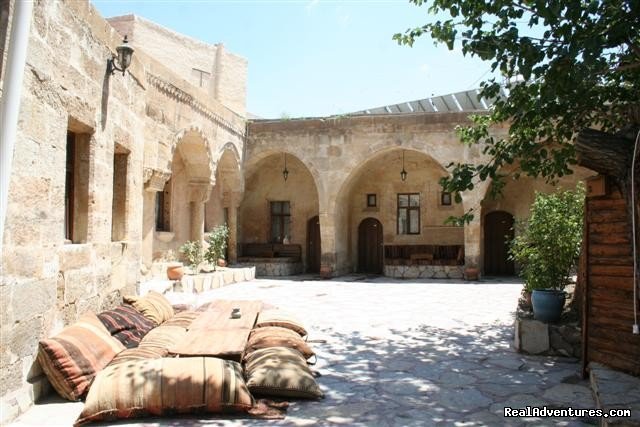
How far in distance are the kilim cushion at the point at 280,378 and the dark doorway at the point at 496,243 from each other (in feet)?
42.9

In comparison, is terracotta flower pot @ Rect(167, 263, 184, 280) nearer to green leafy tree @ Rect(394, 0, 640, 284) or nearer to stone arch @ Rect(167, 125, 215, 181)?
stone arch @ Rect(167, 125, 215, 181)

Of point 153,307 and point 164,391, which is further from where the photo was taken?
point 153,307

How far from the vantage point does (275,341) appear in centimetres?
491

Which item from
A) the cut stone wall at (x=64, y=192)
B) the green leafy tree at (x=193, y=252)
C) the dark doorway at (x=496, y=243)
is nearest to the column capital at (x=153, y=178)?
the green leafy tree at (x=193, y=252)

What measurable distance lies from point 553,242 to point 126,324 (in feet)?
16.1

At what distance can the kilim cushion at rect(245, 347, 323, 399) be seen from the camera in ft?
13.1

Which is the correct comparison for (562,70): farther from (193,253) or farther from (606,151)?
(193,253)

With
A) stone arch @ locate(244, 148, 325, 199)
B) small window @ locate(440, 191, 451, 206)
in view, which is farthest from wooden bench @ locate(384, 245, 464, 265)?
stone arch @ locate(244, 148, 325, 199)

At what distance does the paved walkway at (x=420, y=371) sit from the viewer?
376 centimetres

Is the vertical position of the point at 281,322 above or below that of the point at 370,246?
below

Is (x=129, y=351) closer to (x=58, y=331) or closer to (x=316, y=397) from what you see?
(x=58, y=331)

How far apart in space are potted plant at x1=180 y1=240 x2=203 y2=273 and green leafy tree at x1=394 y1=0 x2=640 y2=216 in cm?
825

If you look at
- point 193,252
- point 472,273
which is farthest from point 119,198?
point 472,273

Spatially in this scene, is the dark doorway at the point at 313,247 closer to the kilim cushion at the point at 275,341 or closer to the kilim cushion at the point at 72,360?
the kilim cushion at the point at 275,341
